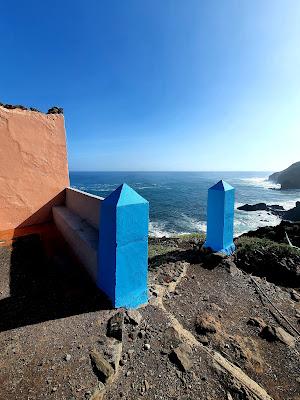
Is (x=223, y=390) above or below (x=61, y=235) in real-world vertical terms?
below

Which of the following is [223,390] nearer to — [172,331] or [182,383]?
[182,383]

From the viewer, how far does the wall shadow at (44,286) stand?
11.7ft

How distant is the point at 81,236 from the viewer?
4.87 m

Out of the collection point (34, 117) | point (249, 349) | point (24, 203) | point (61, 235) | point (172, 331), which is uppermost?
point (34, 117)

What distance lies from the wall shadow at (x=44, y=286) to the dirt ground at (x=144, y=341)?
2 cm

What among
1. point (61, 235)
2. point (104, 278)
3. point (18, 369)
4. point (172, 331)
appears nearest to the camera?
point (18, 369)

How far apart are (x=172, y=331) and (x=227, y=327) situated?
3.60ft

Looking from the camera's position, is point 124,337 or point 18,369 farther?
point 124,337

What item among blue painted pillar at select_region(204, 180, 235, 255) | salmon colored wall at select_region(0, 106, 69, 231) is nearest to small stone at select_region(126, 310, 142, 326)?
blue painted pillar at select_region(204, 180, 235, 255)

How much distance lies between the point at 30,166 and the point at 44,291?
4.25m

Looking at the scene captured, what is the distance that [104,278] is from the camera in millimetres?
3885

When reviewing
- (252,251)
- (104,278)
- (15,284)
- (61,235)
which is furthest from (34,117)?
(252,251)

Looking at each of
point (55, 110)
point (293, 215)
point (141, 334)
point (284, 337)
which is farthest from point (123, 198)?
point (293, 215)

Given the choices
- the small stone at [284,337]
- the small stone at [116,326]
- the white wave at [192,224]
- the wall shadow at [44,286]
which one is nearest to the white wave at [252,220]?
the white wave at [192,224]
